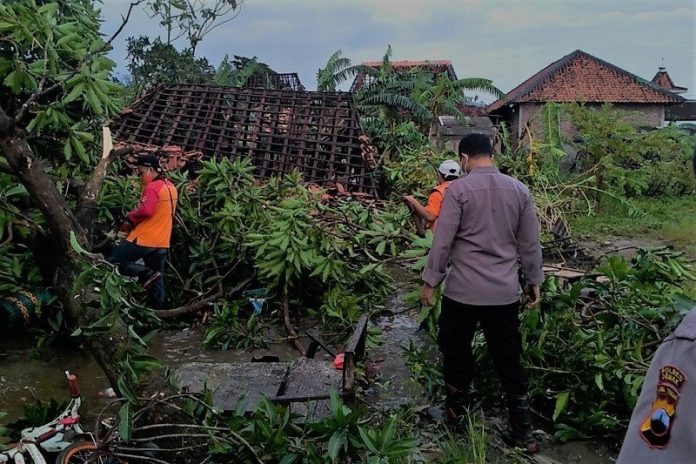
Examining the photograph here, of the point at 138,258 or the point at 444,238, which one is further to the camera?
the point at 138,258

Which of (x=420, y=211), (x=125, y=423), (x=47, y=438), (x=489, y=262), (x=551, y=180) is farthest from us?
(x=551, y=180)

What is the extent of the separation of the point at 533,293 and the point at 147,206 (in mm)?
3873

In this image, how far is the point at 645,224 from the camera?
38.3 feet

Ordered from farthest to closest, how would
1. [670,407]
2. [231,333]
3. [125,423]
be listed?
[231,333] → [125,423] → [670,407]

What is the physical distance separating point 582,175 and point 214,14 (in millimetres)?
13524

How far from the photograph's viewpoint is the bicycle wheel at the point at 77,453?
2.99 meters

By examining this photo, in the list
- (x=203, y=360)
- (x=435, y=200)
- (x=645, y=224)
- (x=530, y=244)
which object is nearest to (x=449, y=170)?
(x=435, y=200)

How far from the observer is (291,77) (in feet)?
66.9

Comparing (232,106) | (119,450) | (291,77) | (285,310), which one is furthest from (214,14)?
(119,450)

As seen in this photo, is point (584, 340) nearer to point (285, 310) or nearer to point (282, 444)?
point (282, 444)

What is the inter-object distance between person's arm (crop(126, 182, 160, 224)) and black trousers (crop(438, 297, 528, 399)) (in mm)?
3452

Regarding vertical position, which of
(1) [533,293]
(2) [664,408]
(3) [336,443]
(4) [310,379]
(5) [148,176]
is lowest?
(4) [310,379]

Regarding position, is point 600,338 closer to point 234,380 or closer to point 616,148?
point 234,380

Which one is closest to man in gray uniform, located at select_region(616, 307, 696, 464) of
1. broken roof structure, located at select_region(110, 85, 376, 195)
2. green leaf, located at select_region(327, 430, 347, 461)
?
green leaf, located at select_region(327, 430, 347, 461)
